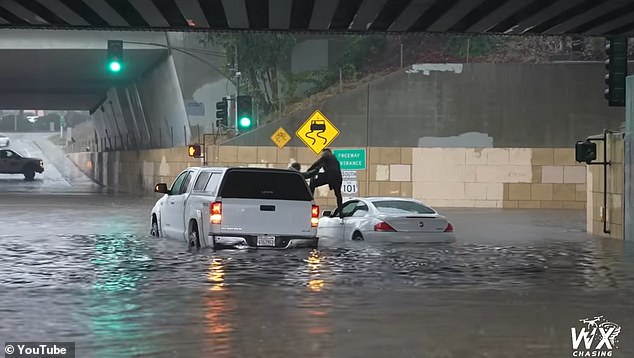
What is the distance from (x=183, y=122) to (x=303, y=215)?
31129 mm

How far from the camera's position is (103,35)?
1879 inches

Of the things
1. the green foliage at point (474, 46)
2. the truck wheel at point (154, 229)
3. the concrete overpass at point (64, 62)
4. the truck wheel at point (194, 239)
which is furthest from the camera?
the green foliage at point (474, 46)

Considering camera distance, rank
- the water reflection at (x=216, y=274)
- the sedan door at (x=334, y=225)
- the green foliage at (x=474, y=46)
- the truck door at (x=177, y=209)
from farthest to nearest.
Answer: the green foliage at (x=474, y=46) < the sedan door at (x=334, y=225) < the truck door at (x=177, y=209) < the water reflection at (x=216, y=274)

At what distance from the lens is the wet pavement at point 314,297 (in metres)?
10.7

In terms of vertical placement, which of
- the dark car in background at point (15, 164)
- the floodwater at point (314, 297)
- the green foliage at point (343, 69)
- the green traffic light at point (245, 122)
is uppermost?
the green foliage at point (343, 69)

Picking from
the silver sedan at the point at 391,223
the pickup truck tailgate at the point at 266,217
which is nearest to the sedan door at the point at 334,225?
the silver sedan at the point at 391,223

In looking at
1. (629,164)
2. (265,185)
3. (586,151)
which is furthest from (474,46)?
(265,185)

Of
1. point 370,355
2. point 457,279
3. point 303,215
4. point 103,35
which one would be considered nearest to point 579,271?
point 457,279

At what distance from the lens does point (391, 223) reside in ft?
77.4

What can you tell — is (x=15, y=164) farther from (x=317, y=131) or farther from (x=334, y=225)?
(x=334, y=225)

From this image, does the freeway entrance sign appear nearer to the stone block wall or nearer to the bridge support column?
the bridge support column

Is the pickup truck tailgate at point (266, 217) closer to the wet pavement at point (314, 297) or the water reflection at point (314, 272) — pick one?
the wet pavement at point (314, 297)

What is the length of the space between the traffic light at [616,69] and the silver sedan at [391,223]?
4.81 metres

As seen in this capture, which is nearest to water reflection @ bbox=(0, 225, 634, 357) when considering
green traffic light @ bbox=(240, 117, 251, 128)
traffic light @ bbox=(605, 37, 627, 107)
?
traffic light @ bbox=(605, 37, 627, 107)
